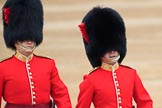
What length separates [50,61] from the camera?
8.31 feet

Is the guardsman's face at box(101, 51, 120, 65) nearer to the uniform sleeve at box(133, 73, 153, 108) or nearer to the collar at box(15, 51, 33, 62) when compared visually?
the uniform sleeve at box(133, 73, 153, 108)

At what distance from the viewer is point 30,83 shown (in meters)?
2.47

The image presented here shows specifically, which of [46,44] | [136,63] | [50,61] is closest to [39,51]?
[46,44]

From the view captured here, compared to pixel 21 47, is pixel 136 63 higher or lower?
lower

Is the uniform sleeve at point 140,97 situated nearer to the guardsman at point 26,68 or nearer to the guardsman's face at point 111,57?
the guardsman's face at point 111,57

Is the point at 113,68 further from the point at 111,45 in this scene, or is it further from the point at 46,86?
the point at 46,86

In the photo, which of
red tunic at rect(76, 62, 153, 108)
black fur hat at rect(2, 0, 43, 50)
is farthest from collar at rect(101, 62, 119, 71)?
black fur hat at rect(2, 0, 43, 50)

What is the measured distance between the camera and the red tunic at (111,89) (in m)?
2.47

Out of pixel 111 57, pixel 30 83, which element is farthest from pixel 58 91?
pixel 111 57

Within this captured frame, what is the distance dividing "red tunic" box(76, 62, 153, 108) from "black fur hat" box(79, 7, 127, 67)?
6 centimetres

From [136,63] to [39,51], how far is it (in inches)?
21.5

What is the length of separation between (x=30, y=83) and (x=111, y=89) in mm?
286

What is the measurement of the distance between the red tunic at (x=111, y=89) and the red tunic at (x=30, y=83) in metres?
0.09

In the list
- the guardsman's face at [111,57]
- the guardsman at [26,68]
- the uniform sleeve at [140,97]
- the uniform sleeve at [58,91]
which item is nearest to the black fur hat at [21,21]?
the guardsman at [26,68]
